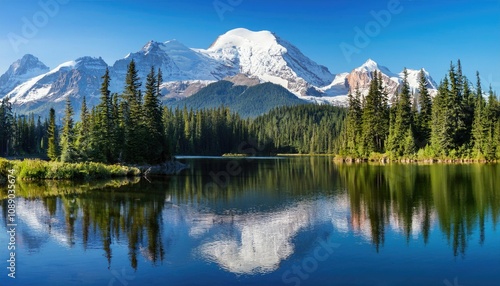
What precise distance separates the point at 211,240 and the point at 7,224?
47.8 ft

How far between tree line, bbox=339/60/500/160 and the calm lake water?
61.0 meters

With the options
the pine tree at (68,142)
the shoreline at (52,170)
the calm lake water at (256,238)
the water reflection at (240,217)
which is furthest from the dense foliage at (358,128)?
the calm lake water at (256,238)

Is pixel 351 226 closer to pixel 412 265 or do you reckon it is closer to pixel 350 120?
pixel 412 265

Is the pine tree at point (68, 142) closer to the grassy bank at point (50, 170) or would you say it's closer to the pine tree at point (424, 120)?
the grassy bank at point (50, 170)

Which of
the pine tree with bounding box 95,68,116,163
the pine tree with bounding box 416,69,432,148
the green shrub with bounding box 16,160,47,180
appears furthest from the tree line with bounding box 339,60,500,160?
the green shrub with bounding box 16,160,47,180

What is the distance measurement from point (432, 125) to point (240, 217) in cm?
8800

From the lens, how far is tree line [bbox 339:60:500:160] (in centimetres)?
10075

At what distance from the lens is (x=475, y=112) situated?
346 ft

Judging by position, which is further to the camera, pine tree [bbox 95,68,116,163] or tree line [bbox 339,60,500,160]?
tree line [bbox 339,60,500,160]

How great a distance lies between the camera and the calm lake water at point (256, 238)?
19.3 m

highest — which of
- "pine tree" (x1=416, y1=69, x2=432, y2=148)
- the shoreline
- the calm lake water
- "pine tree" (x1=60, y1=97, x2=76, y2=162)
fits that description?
"pine tree" (x1=416, y1=69, x2=432, y2=148)

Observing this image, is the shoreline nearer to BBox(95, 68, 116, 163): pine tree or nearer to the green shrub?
the green shrub

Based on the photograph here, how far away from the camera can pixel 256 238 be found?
85.7 feet

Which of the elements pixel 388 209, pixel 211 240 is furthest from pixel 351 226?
pixel 211 240
